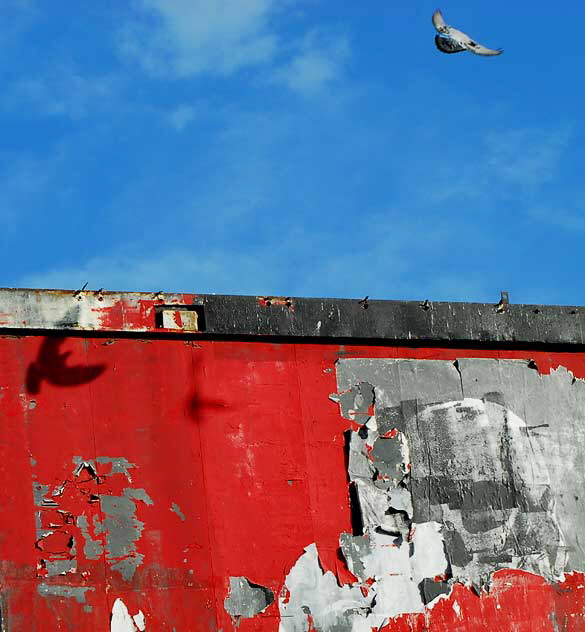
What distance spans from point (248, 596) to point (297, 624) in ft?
1.99

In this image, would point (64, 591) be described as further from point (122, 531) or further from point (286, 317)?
point (286, 317)

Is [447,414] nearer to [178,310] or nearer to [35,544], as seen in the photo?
[178,310]

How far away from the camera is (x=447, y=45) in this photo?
618 inches

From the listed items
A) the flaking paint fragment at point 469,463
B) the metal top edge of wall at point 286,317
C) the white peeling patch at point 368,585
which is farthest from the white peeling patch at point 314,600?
the metal top edge of wall at point 286,317

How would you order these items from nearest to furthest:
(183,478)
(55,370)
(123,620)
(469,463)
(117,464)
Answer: (123,620), (117,464), (55,370), (183,478), (469,463)

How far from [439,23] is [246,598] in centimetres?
669

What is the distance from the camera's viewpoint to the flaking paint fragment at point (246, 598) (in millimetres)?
14945

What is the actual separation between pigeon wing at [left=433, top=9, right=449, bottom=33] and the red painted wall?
373 cm

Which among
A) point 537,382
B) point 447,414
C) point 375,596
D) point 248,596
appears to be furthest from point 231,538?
point 537,382

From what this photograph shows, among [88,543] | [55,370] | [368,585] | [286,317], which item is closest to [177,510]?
[88,543]

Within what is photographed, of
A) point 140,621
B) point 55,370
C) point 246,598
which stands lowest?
point 140,621

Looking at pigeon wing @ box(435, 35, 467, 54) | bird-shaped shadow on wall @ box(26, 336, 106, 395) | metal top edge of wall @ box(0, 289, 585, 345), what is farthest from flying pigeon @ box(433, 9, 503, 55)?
bird-shaped shadow on wall @ box(26, 336, 106, 395)

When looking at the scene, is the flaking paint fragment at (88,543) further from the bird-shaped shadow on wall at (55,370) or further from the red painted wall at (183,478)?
the bird-shaped shadow on wall at (55,370)

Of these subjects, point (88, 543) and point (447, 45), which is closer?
point (88, 543)
